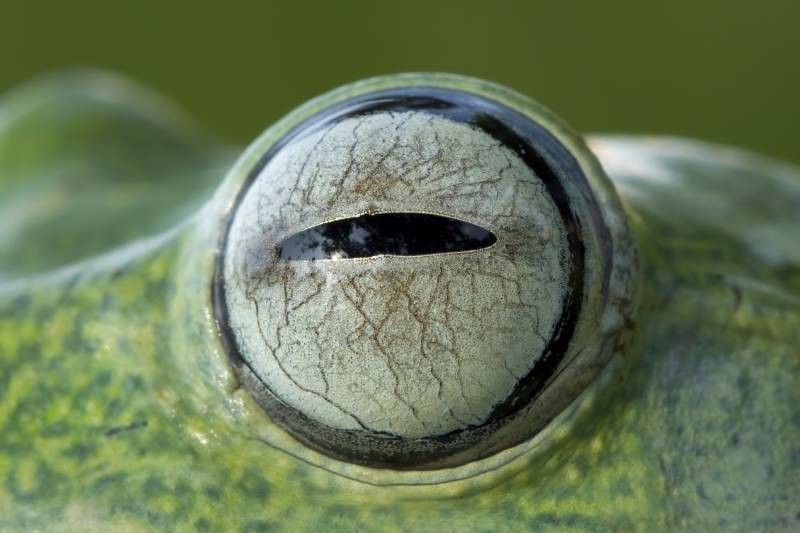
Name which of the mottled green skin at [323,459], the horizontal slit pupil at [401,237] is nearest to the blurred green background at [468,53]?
the mottled green skin at [323,459]

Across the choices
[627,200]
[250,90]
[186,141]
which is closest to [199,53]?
[250,90]

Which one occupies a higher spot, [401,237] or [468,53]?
[468,53]

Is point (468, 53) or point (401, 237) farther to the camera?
point (468, 53)

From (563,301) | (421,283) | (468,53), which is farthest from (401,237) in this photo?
(468,53)

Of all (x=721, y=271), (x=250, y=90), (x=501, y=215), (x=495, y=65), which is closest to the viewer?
(x=501, y=215)

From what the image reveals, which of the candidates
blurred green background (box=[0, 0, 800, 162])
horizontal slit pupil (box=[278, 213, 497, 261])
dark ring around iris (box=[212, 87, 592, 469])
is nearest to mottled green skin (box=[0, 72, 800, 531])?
dark ring around iris (box=[212, 87, 592, 469])

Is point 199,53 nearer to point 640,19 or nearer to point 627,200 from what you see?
point 640,19

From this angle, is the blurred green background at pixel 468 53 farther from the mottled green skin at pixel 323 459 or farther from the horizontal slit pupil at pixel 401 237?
the horizontal slit pupil at pixel 401 237

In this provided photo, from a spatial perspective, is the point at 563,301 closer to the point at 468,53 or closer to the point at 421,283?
the point at 421,283
